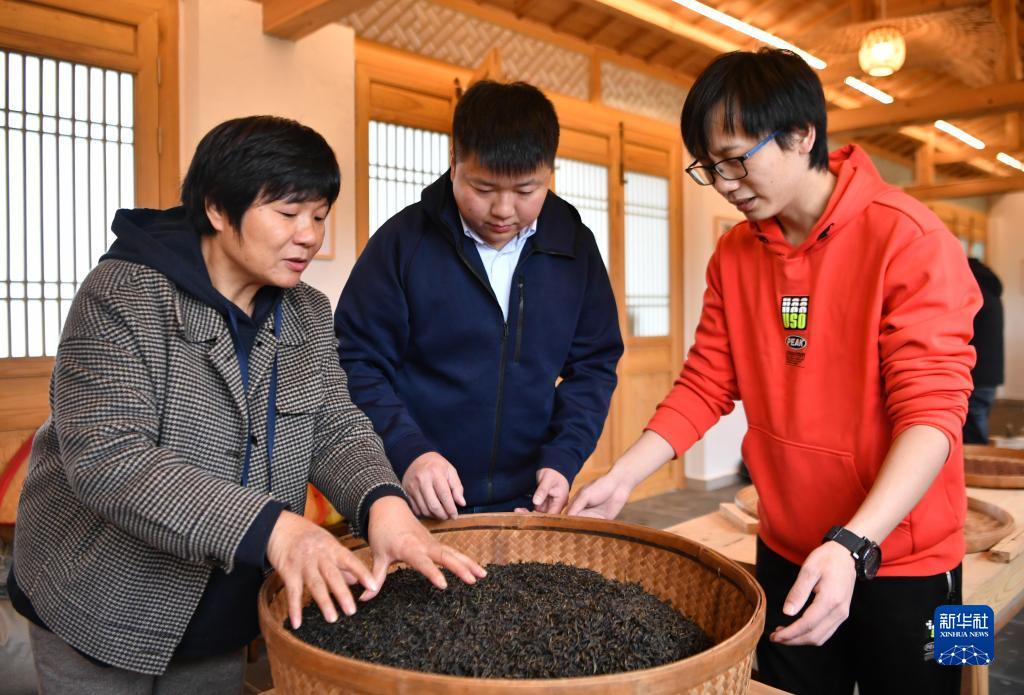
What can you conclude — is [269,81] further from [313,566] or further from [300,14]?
[313,566]

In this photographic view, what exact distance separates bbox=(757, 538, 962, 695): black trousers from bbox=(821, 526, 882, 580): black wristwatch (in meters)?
0.24

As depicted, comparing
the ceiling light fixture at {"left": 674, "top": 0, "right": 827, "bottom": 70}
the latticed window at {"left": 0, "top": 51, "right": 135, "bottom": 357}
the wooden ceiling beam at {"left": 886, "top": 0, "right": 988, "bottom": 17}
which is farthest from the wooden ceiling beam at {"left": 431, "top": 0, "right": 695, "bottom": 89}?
the latticed window at {"left": 0, "top": 51, "right": 135, "bottom": 357}

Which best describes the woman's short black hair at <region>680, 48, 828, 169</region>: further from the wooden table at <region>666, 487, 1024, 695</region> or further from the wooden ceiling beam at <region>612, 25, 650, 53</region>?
Result: the wooden ceiling beam at <region>612, 25, 650, 53</region>

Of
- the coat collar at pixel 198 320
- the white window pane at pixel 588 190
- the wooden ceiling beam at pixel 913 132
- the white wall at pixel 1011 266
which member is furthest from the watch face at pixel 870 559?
the white wall at pixel 1011 266

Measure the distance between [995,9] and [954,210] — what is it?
Answer: 7.19m

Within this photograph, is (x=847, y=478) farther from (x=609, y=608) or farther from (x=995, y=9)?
(x=995, y=9)

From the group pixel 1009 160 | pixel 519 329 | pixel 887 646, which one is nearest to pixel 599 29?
pixel 519 329

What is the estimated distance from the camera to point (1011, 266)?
1309cm

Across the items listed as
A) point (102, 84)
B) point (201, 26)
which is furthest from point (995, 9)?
point (102, 84)

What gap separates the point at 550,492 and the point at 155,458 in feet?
2.20

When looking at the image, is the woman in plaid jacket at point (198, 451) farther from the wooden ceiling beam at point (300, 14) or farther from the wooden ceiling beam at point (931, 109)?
the wooden ceiling beam at point (931, 109)

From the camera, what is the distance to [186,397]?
107 centimetres

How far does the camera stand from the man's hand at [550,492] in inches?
54.9

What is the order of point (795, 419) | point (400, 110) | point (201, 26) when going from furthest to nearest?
point (400, 110)
point (201, 26)
point (795, 419)
